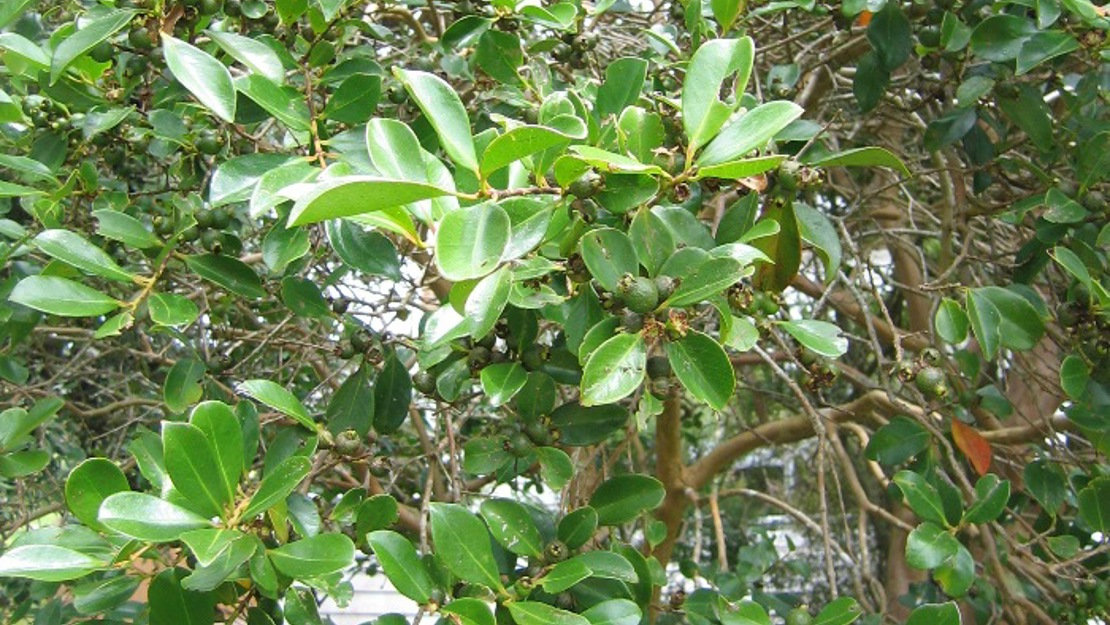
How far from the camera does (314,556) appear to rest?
0.99 m

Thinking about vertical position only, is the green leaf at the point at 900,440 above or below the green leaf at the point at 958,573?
below

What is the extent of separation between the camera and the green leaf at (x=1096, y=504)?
5.09 ft

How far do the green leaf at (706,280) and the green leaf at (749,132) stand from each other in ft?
0.33

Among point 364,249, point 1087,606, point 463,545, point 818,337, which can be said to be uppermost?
point 364,249

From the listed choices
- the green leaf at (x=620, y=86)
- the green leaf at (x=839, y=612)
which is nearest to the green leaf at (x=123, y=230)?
the green leaf at (x=620, y=86)

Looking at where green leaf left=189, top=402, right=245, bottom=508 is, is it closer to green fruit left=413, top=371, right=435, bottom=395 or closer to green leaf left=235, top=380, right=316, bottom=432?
green leaf left=235, top=380, right=316, bottom=432

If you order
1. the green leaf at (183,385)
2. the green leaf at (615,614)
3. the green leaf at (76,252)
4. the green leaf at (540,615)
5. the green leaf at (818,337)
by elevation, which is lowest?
the green leaf at (183,385)

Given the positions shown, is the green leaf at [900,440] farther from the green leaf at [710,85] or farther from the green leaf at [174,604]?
the green leaf at [174,604]

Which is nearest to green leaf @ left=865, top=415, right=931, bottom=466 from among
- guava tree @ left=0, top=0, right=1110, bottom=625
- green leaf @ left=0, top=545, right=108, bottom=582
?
guava tree @ left=0, top=0, right=1110, bottom=625

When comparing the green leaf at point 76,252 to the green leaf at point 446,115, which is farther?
the green leaf at point 76,252

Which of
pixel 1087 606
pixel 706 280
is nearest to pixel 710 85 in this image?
pixel 706 280

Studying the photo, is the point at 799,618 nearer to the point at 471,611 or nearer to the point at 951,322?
the point at 951,322

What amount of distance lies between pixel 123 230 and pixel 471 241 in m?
0.71

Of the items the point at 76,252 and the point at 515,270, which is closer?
the point at 515,270
